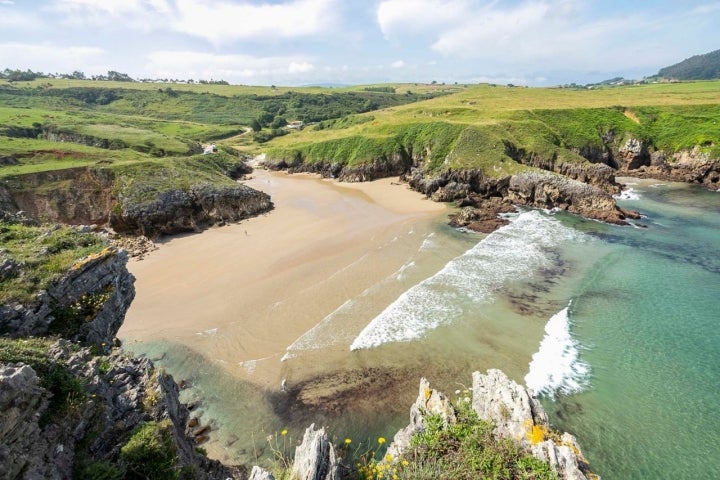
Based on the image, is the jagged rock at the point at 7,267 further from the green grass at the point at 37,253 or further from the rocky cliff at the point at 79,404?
the rocky cliff at the point at 79,404

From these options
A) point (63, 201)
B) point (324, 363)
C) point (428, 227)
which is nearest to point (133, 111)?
point (63, 201)

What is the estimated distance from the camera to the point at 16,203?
38969 millimetres

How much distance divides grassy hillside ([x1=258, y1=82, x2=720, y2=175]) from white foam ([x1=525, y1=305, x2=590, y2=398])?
121ft

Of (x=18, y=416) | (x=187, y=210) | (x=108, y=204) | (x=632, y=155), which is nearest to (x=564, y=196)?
(x=632, y=155)

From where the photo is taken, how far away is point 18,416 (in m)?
7.68

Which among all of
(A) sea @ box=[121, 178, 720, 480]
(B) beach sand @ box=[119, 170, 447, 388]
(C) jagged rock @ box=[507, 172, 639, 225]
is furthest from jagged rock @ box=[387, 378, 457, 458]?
(C) jagged rock @ box=[507, 172, 639, 225]

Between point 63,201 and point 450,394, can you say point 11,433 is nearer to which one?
point 450,394

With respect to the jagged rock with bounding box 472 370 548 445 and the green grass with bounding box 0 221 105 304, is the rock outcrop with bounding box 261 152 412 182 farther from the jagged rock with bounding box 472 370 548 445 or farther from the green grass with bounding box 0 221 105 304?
the jagged rock with bounding box 472 370 548 445

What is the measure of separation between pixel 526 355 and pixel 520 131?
54519mm

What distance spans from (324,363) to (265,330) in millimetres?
5488

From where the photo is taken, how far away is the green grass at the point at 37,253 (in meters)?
11.9

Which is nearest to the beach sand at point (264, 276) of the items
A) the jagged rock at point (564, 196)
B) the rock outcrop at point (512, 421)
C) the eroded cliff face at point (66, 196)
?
the rock outcrop at point (512, 421)

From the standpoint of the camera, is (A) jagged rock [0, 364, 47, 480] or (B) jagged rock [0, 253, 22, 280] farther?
(B) jagged rock [0, 253, 22, 280]

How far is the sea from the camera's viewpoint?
54.6ft
